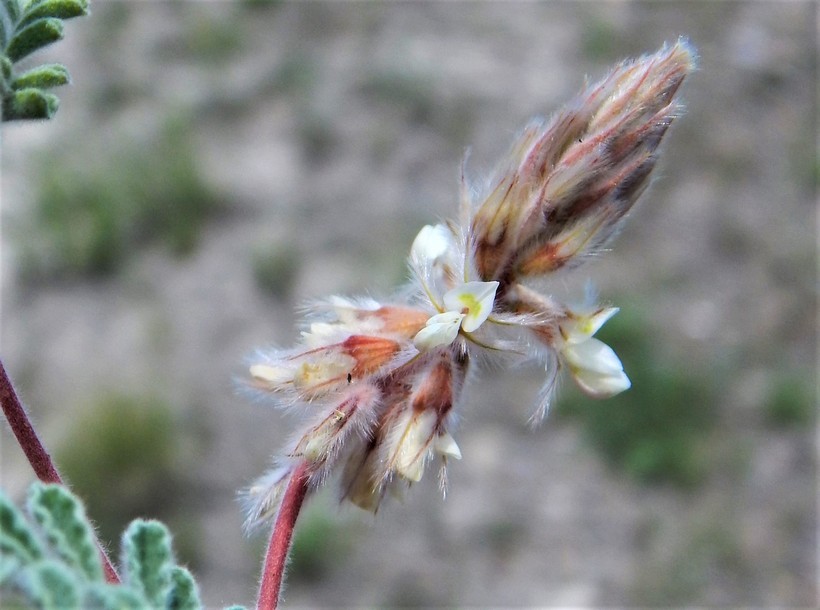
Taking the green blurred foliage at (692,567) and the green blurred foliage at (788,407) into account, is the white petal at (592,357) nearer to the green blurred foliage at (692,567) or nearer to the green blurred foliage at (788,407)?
the green blurred foliage at (692,567)

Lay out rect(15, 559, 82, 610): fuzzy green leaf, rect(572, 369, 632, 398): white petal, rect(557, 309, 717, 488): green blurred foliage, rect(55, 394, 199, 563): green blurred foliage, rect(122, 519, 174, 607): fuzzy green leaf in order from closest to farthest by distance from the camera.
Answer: rect(15, 559, 82, 610): fuzzy green leaf → rect(122, 519, 174, 607): fuzzy green leaf → rect(572, 369, 632, 398): white petal → rect(55, 394, 199, 563): green blurred foliage → rect(557, 309, 717, 488): green blurred foliage

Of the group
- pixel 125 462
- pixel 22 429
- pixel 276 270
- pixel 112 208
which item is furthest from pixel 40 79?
pixel 112 208

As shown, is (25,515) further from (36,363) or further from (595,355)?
(36,363)

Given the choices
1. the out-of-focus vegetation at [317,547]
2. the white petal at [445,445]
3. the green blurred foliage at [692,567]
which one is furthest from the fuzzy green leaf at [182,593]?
the green blurred foliage at [692,567]

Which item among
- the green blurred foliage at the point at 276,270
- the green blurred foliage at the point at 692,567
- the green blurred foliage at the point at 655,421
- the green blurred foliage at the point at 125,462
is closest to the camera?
the green blurred foliage at the point at 692,567

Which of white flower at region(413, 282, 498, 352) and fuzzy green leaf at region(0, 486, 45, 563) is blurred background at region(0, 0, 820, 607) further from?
fuzzy green leaf at region(0, 486, 45, 563)

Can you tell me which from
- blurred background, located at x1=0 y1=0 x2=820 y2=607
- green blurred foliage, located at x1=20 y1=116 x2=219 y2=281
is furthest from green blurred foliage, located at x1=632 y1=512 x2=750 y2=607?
green blurred foliage, located at x1=20 y1=116 x2=219 y2=281

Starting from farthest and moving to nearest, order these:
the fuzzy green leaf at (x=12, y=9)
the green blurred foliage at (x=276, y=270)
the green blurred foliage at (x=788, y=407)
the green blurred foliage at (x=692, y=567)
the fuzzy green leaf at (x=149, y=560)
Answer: the green blurred foliage at (x=276, y=270) → the green blurred foliage at (x=788, y=407) → the green blurred foliage at (x=692, y=567) → the fuzzy green leaf at (x=12, y=9) → the fuzzy green leaf at (x=149, y=560)
